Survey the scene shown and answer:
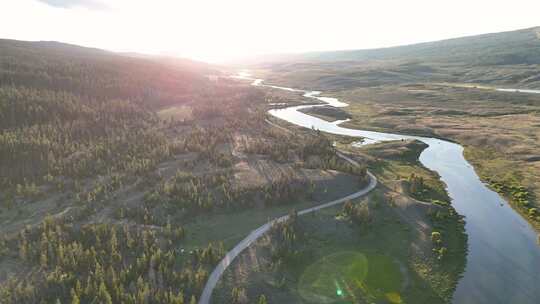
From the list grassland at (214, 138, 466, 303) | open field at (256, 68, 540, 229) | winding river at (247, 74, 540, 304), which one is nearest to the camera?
grassland at (214, 138, 466, 303)

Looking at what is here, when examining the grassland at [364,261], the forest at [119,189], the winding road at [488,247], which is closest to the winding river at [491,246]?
the winding road at [488,247]

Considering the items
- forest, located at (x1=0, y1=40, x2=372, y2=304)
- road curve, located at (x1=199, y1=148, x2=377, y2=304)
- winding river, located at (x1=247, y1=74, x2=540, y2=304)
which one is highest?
forest, located at (x1=0, y1=40, x2=372, y2=304)

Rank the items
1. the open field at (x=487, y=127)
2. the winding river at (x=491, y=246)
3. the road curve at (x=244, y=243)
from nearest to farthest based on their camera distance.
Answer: the road curve at (x=244, y=243) → the winding river at (x=491, y=246) → the open field at (x=487, y=127)

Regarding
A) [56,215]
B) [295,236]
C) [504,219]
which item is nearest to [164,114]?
[56,215]

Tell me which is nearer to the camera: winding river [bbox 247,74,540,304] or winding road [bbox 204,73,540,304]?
winding road [bbox 204,73,540,304]

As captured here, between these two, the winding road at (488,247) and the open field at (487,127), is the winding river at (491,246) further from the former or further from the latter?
the open field at (487,127)

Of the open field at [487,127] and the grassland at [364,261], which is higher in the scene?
the open field at [487,127]

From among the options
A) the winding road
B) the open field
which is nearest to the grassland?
the winding road

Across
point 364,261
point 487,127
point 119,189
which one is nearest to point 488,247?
point 364,261

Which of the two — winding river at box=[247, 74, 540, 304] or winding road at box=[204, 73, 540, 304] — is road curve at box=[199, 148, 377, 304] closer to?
winding road at box=[204, 73, 540, 304]
